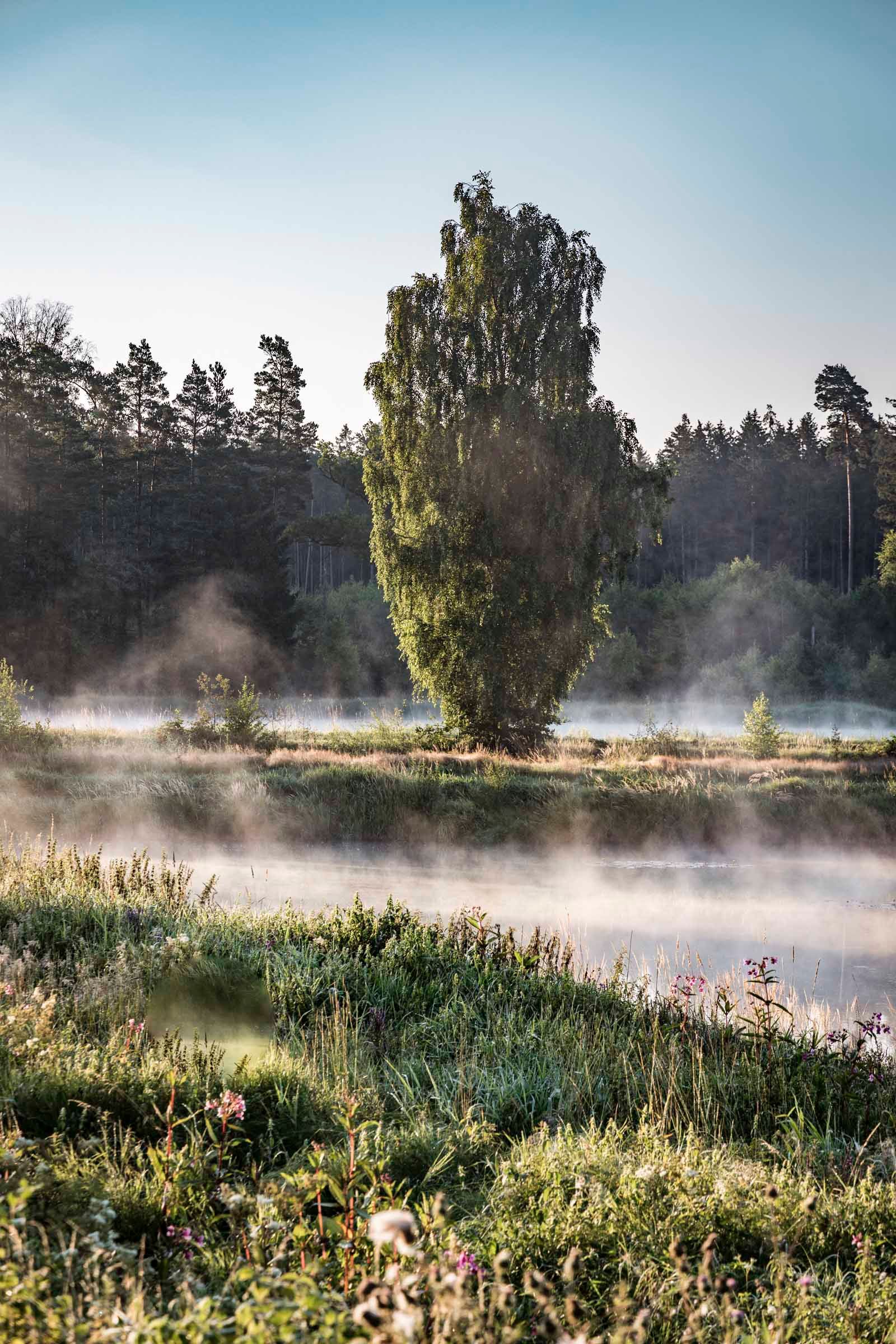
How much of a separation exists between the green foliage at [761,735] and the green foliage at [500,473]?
3507 millimetres

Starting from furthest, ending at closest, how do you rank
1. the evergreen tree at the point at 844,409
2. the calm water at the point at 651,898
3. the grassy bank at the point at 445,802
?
the evergreen tree at the point at 844,409 → the grassy bank at the point at 445,802 → the calm water at the point at 651,898

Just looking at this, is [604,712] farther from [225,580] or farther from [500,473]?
[500,473]

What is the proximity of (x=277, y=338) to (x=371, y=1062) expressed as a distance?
151 feet

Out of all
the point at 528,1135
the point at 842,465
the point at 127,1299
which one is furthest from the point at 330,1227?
the point at 842,465

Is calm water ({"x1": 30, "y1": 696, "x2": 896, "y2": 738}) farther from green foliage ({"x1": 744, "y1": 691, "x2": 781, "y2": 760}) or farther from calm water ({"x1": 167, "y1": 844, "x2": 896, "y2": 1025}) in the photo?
calm water ({"x1": 167, "y1": 844, "x2": 896, "y2": 1025})

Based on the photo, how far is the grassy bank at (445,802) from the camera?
451 inches

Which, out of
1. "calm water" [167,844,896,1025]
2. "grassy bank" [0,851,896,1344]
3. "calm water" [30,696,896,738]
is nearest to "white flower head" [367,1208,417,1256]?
"grassy bank" [0,851,896,1344]

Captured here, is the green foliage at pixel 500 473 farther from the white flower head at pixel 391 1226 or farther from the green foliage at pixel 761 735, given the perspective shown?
the white flower head at pixel 391 1226

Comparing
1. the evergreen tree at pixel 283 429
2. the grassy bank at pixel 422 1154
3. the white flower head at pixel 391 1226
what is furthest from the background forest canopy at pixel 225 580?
the white flower head at pixel 391 1226

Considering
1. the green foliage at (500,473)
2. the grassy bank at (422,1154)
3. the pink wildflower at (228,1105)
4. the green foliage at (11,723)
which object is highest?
the green foliage at (500,473)

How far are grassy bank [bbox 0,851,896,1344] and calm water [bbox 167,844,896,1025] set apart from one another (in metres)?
1.28

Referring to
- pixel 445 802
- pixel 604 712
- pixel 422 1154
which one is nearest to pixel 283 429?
pixel 604 712

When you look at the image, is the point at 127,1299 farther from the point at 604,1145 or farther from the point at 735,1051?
the point at 735,1051

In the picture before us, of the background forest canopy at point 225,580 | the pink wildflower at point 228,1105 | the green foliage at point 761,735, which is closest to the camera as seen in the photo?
the pink wildflower at point 228,1105
